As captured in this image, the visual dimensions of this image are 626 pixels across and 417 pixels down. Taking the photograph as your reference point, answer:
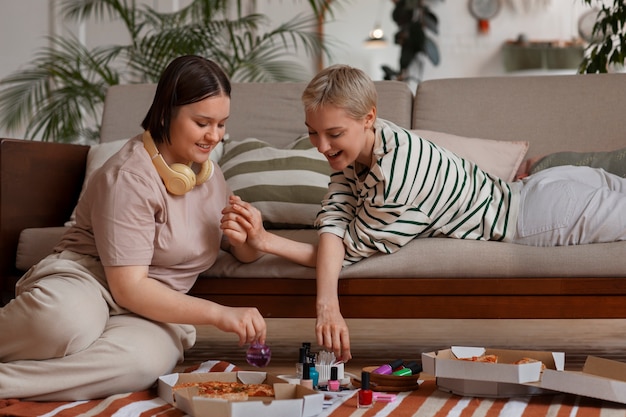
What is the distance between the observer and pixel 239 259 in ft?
6.77

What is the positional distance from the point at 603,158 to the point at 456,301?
70cm

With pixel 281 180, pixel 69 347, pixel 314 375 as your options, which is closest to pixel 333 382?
pixel 314 375

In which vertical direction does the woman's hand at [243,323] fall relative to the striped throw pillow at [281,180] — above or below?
below

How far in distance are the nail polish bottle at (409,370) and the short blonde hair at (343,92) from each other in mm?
581

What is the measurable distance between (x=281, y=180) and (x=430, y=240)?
587mm

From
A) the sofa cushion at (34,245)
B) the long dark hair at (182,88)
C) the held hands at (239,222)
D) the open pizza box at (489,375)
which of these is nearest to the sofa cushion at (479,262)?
the held hands at (239,222)

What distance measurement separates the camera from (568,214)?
201cm

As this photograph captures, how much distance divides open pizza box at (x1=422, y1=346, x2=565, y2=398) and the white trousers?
1.13 feet

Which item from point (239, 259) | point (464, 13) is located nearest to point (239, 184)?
point (239, 259)

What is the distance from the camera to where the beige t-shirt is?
1765mm

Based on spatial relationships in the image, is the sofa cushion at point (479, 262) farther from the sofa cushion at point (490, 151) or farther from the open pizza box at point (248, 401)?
the sofa cushion at point (490, 151)

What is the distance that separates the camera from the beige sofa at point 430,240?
197 cm

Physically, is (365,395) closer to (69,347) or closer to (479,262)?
(479,262)

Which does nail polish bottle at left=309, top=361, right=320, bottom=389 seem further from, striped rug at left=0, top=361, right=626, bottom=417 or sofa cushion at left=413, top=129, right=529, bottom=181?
sofa cushion at left=413, top=129, right=529, bottom=181
